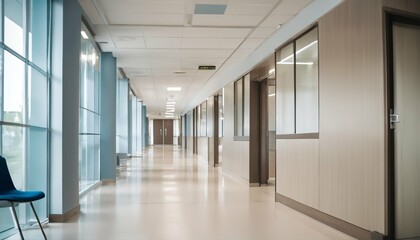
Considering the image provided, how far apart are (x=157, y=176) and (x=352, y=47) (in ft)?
28.4

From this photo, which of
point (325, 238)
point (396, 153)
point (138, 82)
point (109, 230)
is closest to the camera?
point (396, 153)

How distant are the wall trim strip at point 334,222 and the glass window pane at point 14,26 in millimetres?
4447

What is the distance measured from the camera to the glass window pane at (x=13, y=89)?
457cm

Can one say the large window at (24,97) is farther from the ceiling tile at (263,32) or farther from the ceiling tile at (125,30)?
the ceiling tile at (263,32)

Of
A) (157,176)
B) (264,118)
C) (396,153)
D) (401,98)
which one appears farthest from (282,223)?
(157,176)

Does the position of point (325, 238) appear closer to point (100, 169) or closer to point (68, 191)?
point (68, 191)

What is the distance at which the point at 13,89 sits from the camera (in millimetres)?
4820

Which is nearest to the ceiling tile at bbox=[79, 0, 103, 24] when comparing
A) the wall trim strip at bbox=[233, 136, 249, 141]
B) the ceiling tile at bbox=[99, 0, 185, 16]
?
the ceiling tile at bbox=[99, 0, 185, 16]

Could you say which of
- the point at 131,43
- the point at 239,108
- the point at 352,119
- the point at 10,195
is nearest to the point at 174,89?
the point at 239,108

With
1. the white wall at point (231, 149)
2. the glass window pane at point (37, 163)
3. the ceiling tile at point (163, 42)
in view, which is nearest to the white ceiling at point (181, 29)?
the ceiling tile at point (163, 42)

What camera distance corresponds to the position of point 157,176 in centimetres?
1273

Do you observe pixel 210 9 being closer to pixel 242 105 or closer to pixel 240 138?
pixel 242 105

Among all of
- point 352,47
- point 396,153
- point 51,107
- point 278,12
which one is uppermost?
point 278,12

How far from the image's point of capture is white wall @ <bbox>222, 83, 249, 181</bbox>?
37.1 ft
